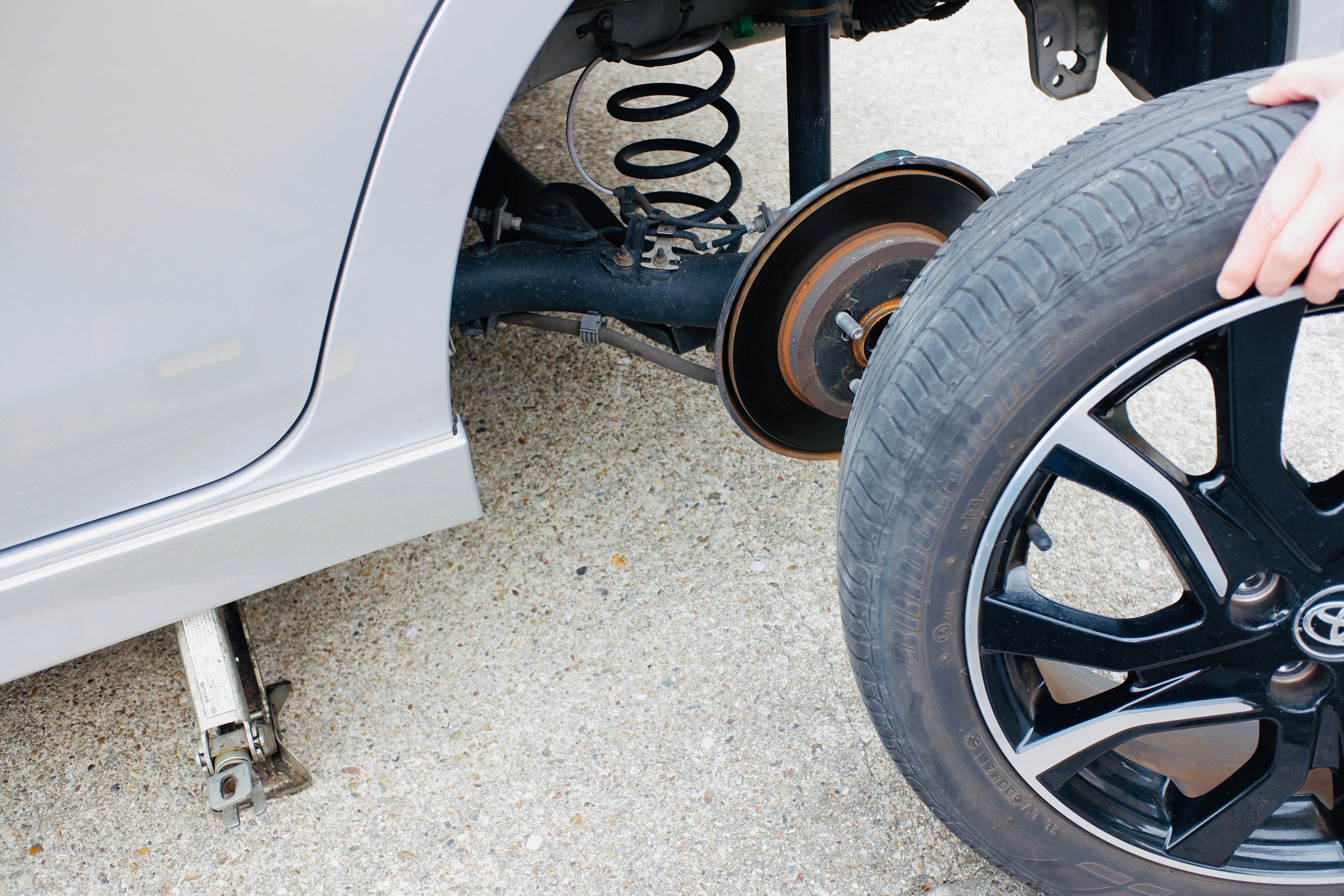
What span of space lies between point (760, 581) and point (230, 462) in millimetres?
995

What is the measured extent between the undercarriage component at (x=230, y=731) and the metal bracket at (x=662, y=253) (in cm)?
91

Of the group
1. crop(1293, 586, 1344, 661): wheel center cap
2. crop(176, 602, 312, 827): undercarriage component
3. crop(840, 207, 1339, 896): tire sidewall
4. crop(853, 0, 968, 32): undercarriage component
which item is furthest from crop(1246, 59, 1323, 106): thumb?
crop(176, 602, 312, 827): undercarriage component

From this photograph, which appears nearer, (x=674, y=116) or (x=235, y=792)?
(x=235, y=792)

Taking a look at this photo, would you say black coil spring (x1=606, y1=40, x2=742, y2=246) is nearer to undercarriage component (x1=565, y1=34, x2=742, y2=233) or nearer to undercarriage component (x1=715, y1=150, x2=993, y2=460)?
undercarriage component (x1=565, y1=34, x2=742, y2=233)

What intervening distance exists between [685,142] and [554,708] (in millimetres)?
1163

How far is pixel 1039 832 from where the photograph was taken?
48.4 inches

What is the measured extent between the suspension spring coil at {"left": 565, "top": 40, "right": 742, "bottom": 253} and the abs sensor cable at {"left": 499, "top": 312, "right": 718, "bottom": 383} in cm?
22

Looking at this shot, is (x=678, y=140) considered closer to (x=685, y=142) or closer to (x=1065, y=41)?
(x=685, y=142)

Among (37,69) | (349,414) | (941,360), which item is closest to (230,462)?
(349,414)

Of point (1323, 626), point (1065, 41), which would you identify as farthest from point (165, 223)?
point (1065, 41)

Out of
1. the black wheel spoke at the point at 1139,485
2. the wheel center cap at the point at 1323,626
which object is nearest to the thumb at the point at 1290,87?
the black wheel spoke at the point at 1139,485

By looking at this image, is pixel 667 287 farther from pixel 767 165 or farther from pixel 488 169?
pixel 767 165

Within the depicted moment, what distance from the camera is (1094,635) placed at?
112 centimetres

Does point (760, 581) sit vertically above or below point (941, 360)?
below
